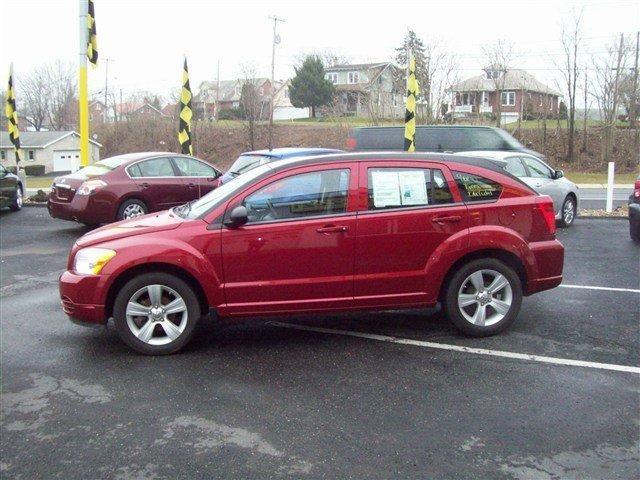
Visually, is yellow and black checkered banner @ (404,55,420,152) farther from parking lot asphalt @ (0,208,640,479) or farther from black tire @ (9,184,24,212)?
black tire @ (9,184,24,212)

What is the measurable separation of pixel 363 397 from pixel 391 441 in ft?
2.12

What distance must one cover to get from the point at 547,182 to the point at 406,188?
26.6 ft

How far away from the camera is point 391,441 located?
3729mm

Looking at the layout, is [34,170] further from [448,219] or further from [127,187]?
[448,219]

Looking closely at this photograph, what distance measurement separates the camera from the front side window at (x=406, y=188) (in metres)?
5.48

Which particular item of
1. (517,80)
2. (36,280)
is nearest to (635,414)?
(36,280)

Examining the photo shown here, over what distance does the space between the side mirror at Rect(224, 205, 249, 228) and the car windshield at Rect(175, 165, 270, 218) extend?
9.6 inches

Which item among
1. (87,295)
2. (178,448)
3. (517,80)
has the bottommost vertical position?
(178,448)

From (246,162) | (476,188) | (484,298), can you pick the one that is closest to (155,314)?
(484,298)

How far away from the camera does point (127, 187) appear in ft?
39.0

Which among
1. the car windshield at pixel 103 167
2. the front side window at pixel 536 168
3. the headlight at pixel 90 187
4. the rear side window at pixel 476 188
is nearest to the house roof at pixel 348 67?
the front side window at pixel 536 168

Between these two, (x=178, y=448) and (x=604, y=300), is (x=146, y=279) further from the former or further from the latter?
(x=604, y=300)

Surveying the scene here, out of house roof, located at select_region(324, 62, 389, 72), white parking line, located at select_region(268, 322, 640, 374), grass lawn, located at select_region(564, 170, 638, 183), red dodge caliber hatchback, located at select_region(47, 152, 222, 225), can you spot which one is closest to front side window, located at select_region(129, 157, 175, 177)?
red dodge caliber hatchback, located at select_region(47, 152, 222, 225)

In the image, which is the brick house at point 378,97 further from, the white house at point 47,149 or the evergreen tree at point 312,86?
the white house at point 47,149
